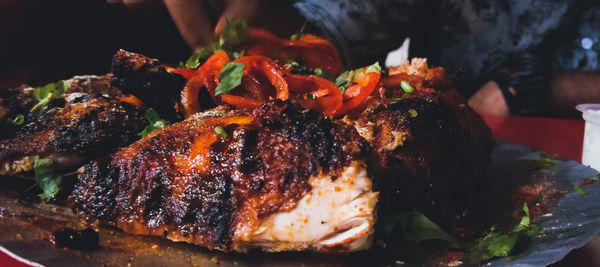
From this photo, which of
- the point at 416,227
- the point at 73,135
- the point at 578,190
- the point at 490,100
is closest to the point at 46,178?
the point at 73,135

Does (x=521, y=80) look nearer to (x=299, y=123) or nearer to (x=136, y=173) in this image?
(x=299, y=123)

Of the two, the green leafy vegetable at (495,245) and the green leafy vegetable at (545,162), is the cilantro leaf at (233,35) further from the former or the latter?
the green leafy vegetable at (545,162)

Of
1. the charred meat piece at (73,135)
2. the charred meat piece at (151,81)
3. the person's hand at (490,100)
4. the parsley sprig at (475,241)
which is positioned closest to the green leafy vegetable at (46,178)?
the charred meat piece at (73,135)

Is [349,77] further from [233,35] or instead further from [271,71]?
[233,35]

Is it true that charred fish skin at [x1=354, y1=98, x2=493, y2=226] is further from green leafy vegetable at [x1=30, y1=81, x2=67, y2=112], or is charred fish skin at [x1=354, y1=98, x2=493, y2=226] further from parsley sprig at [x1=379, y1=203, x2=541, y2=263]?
green leafy vegetable at [x1=30, y1=81, x2=67, y2=112]

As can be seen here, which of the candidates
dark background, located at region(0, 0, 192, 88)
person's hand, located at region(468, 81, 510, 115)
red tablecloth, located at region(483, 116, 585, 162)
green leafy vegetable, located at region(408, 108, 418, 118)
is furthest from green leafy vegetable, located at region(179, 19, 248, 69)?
person's hand, located at region(468, 81, 510, 115)
